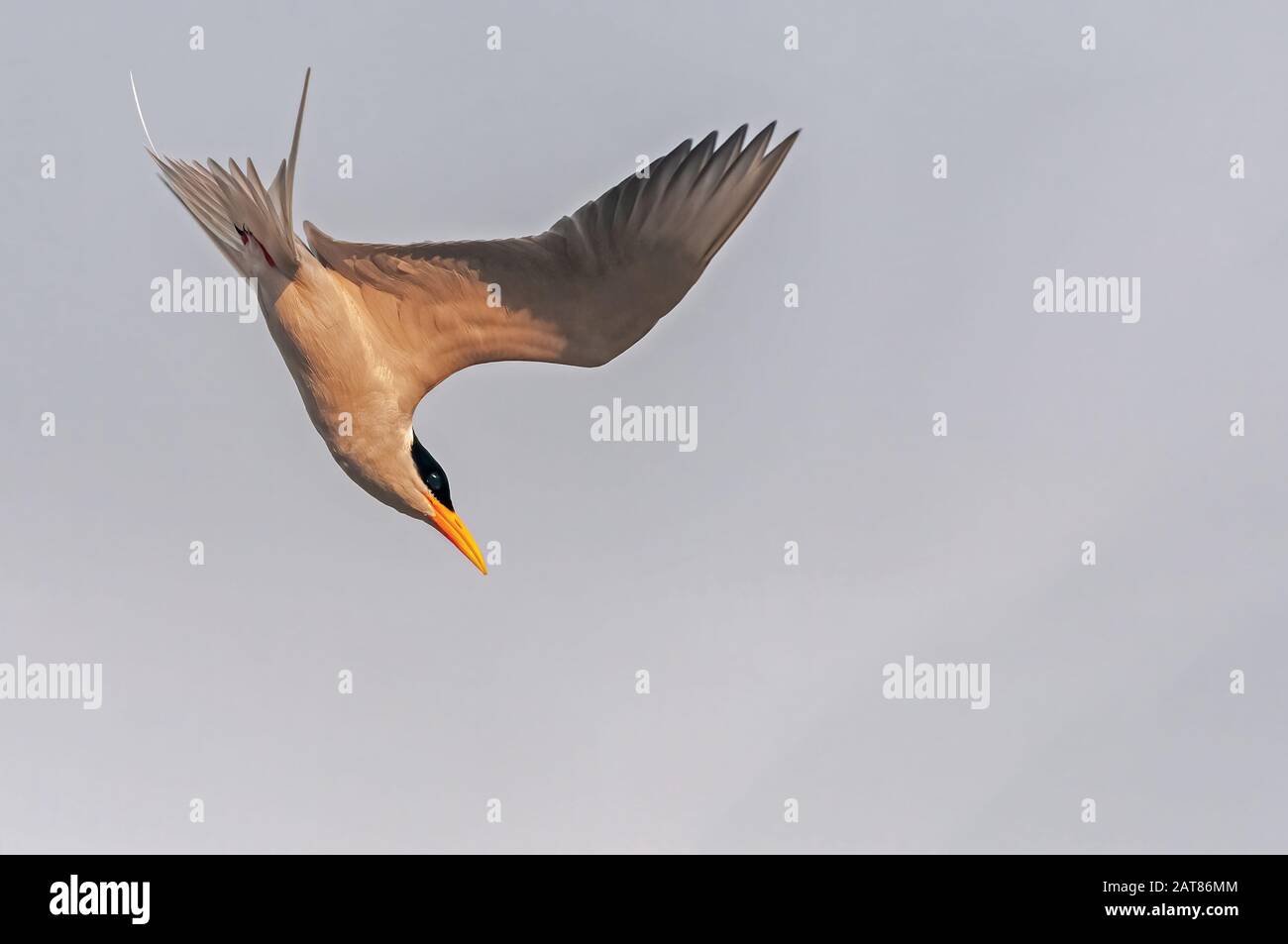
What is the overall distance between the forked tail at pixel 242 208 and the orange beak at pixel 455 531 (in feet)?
5.64

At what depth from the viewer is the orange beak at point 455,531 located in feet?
28.4

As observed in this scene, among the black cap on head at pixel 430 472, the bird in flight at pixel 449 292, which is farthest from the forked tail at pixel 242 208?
the black cap on head at pixel 430 472

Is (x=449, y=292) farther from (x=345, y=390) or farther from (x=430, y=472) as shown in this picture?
(x=430, y=472)

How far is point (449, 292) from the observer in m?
8.47

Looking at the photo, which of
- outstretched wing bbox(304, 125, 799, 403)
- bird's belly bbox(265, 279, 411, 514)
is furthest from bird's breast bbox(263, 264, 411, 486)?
outstretched wing bbox(304, 125, 799, 403)

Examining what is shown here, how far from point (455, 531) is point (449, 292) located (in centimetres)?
150

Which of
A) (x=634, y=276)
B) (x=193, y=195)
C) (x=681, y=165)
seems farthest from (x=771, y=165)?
(x=193, y=195)

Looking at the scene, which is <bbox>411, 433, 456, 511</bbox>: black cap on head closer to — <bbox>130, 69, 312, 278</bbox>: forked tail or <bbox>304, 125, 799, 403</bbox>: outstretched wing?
<bbox>304, 125, 799, 403</bbox>: outstretched wing

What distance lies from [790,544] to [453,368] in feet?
14.5

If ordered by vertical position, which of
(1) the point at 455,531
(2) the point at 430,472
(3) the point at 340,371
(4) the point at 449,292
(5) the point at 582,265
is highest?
(5) the point at 582,265

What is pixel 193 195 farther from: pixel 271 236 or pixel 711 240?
pixel 711 240

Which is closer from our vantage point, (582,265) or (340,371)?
(340,371)

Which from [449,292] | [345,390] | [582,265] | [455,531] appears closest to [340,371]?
[345,390]

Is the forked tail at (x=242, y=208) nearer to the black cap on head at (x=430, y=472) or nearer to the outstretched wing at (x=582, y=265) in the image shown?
the outstretched wing at (x=582, y=265)
